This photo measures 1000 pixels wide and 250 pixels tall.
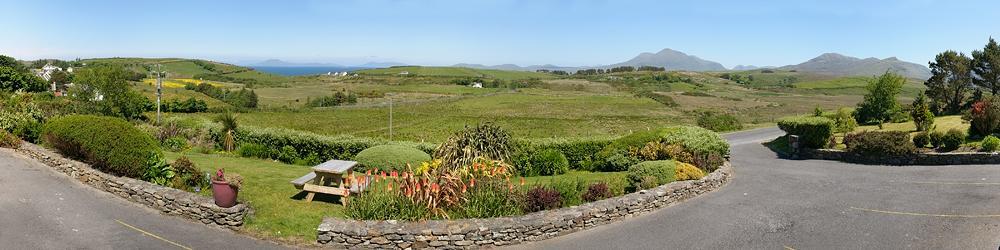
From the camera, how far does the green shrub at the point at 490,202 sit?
36.8ft

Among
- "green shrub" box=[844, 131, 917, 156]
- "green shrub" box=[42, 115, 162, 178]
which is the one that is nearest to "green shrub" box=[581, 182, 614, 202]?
"green shrub" box=[42, 115, 162, 178]

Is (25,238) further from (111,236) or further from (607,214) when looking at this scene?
(607,214)

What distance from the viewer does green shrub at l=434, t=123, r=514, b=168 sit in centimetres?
1582

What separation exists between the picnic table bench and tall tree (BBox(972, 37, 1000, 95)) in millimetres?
37941

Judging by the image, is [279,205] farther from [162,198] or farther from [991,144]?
[991,144]

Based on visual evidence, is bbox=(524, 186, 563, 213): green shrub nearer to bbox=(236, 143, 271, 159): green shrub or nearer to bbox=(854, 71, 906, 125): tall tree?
bbox=(236, 143, 271, 159): green shrub

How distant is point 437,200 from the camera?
11047mm

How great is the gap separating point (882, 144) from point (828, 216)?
404 inches

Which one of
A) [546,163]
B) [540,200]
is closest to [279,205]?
[540,200]

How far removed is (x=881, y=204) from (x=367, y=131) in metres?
36.5

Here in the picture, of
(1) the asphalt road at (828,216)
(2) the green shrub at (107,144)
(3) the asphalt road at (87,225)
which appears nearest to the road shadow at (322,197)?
(3) the asphalt road at (87,225)

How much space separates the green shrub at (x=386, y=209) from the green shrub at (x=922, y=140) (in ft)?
66.8

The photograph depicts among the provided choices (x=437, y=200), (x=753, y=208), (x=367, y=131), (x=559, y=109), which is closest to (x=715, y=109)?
(x=559, y=109)

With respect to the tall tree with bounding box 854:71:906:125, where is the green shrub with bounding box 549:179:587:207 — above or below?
below
